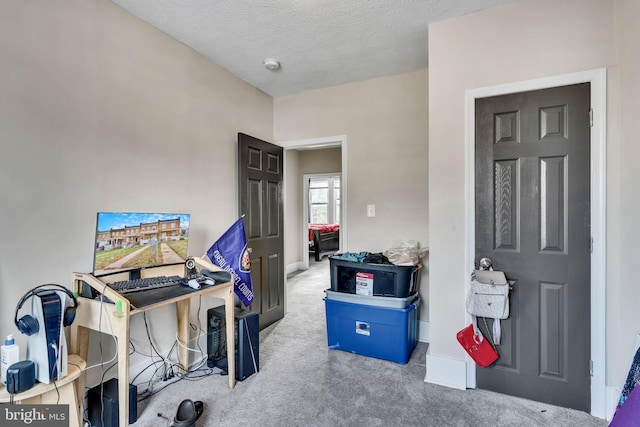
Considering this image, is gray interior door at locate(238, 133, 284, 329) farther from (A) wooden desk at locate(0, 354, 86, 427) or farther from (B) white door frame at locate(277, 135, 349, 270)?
(A) wooden desk at locate(0, 354, 86, 427)

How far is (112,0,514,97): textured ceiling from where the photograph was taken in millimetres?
2000

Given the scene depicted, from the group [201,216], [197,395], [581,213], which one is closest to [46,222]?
[201,216]

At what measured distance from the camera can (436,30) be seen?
2.20m

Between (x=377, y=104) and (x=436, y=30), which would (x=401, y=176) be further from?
(x=436, y=30)

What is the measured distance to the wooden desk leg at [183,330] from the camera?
2.34m

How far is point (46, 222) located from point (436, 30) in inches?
107

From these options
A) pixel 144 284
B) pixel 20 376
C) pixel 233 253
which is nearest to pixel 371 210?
pixel 233 253

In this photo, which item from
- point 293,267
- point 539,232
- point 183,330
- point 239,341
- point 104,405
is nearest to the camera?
point 104,405

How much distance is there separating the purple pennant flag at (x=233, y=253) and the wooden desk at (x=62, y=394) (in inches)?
39.0

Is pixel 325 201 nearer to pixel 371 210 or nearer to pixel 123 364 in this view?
pixel 371 210

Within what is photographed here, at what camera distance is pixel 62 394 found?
145cm

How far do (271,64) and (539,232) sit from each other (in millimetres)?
2447

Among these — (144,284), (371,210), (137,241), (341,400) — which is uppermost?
(371,210)

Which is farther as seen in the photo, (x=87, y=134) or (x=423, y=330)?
(x=423, y=330)
